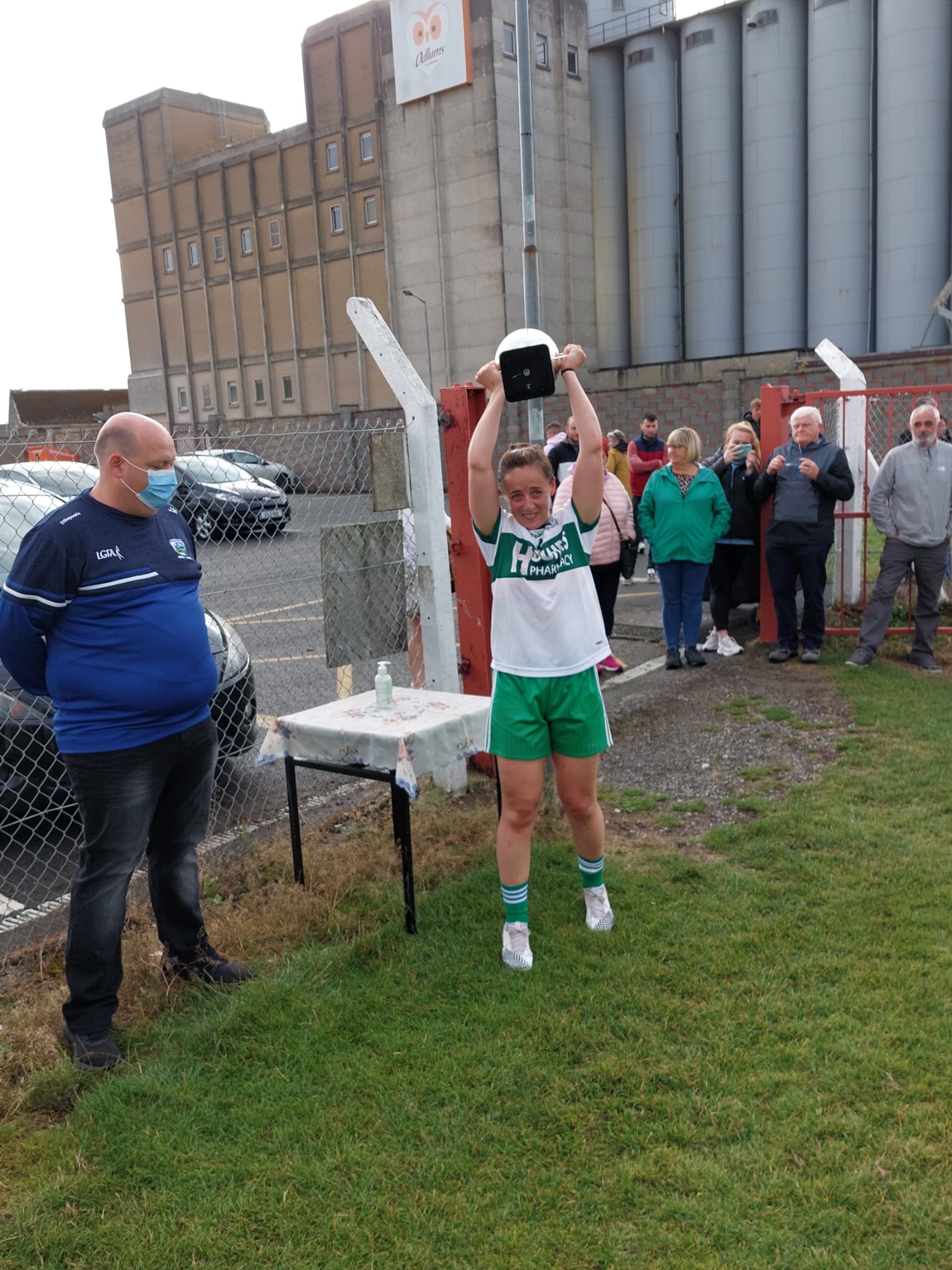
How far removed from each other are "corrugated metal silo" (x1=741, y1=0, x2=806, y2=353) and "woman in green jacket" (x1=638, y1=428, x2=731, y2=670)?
94.3ft

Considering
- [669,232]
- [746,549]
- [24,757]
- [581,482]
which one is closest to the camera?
[581,482]

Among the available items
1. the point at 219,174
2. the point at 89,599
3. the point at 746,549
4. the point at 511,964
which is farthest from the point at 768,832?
the point at 219,174

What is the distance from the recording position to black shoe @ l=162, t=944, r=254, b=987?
12.3 feet

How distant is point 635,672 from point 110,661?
5.91m

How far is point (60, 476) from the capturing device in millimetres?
6090

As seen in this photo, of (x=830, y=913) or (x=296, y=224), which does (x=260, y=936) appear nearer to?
(x=830, y=913)

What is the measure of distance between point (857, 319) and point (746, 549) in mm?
27409

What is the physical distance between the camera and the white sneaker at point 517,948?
3.77 m

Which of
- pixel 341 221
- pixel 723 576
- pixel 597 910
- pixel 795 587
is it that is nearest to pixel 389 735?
pixel 597 910

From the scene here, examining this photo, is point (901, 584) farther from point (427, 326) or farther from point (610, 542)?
point (427, 326)

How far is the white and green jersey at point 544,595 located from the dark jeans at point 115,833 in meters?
1.12

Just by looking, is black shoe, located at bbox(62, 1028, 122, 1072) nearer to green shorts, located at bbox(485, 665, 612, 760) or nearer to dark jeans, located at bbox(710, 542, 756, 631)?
green shorts, located at bbox(485, 665, 612, 760)

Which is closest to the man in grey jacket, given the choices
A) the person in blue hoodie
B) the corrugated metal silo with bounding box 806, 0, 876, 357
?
the person in blue hoodie

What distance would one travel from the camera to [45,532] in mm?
3092
